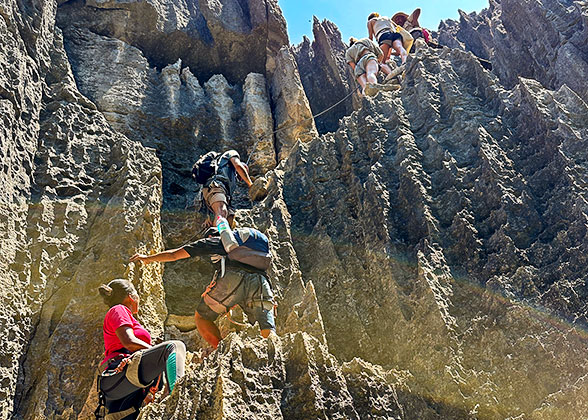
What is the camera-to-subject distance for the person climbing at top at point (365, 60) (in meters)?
13.0

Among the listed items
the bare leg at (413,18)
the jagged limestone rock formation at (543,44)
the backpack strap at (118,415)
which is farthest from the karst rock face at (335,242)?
the bare leg at (413,18)

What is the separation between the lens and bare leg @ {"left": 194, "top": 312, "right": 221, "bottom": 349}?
6.00 meters

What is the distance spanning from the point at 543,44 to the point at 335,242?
952 cm

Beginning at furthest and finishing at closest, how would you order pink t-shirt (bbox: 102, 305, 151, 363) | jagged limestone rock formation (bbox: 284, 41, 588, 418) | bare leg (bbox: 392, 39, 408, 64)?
bare leg (bbox: 392, 39, 408, 64)
jagged limestone rock formation (bbox: 284, 41, 588, 418)
pink t-shirt (bbox: 102, 305, 151, 363)

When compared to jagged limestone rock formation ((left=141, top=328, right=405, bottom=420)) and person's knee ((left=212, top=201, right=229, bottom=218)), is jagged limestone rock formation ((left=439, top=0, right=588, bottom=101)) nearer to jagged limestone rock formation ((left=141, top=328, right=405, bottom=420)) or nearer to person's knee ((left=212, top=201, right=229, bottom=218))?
person's knee ((left=212, top=201, right=229, bottom=218))

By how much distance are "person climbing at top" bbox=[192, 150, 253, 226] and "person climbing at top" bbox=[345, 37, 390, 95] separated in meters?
5.44

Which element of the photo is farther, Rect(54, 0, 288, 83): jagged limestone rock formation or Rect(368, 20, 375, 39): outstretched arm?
Rect(368, 20, 375, 39): outstretched arm

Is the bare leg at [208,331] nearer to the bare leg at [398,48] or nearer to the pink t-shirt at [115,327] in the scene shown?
the pink t-shirt at [115,327]

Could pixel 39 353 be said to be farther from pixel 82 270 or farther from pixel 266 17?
pixel 266 17

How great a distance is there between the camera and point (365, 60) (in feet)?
43.5

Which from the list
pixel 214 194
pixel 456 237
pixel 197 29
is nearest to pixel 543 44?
pixel 456 237

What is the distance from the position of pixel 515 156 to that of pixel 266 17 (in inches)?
373

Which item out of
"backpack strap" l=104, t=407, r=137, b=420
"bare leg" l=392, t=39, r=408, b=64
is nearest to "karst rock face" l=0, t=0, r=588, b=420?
"backpack strap" l=104, t=407, r=137, b=420

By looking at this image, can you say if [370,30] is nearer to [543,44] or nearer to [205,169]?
[543,44]
